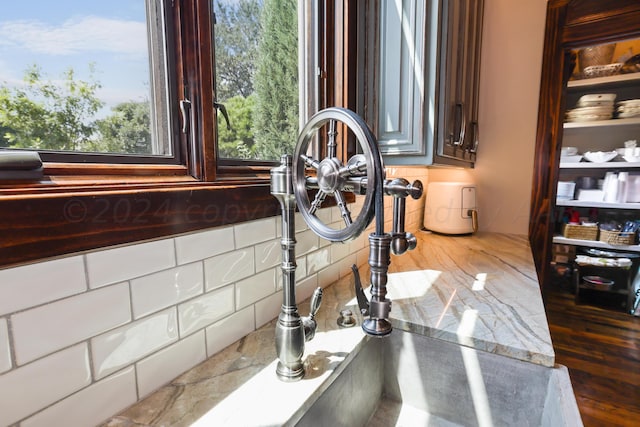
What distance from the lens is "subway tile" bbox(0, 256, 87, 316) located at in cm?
39

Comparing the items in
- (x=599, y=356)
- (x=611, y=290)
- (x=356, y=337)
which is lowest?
(x=599, y=356)

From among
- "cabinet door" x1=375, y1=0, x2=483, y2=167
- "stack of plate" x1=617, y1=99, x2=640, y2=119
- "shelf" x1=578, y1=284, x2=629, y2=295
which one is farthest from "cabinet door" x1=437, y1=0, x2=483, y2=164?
"shelf" x1=578, y1=284, x2=629, y2=295

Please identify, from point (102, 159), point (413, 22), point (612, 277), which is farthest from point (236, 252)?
point (612, 277)

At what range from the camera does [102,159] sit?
1.75 ft

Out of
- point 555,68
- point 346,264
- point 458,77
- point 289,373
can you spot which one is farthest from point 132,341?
point 555,68

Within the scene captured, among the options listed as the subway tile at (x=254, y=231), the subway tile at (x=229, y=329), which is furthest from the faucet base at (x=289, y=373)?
the subway tile at (x=254, y=231)

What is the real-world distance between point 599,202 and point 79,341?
2.94 metres

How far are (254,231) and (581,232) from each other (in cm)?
260

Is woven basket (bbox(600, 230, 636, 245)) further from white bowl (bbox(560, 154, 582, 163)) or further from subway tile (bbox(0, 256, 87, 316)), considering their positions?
subway tile (bbox(0, 256, 87, 316))

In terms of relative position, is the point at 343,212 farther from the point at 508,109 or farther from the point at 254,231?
the point at 508,109

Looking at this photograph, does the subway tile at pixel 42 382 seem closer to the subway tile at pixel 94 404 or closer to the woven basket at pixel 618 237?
the subway tile at pixel 94 404

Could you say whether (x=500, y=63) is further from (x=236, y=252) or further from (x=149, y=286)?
(x=149, y=286)

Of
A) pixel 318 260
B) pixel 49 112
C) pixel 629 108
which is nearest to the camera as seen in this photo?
pixel 49 112

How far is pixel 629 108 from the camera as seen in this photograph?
7.09 feet
